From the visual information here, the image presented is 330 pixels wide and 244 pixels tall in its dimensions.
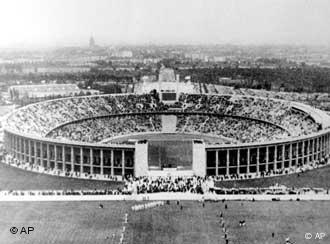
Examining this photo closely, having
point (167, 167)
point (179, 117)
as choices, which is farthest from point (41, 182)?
point (179, 117)

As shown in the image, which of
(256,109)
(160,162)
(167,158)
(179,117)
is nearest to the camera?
(160,162)

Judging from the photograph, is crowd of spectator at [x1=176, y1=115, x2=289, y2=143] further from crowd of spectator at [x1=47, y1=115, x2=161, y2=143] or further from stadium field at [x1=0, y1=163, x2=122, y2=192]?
stadium field at [x1=0, y1=163, x2=122, y2=192]

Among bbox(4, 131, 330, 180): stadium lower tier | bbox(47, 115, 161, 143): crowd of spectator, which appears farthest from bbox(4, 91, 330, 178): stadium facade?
bbox(47, 115, 161, 143): crowd of spectator

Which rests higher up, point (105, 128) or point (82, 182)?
point (105, 128)

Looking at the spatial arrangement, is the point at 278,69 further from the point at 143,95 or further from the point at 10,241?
the point at 10,241

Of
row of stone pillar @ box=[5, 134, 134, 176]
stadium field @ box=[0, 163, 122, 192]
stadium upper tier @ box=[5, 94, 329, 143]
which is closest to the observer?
stadium field @ box=[0, 163, 122, 192]

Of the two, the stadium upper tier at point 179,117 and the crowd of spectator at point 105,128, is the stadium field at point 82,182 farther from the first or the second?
the crowd of spectator at point 105,128

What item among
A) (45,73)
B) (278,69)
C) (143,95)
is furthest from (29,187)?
(278,69)

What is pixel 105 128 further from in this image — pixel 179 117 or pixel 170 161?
pixel 170 161
